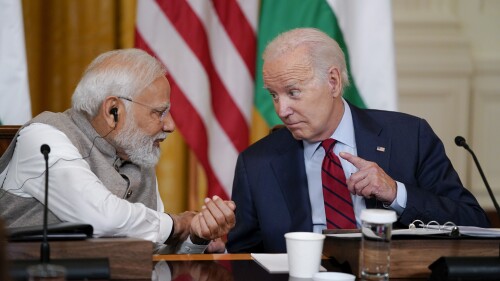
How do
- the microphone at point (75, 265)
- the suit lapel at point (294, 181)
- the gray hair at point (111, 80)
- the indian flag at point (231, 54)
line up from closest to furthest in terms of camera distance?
the microphone at point (75, 265), the gray hair at point (111, 80), the suit lapel at point (294, 181), the indian flag at point (231, 54)

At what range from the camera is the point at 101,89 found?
299 cm

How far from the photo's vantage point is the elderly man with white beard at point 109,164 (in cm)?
266

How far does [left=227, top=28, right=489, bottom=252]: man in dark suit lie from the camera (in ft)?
10.4

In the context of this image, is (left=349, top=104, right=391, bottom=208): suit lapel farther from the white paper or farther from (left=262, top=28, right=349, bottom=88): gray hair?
the white paper

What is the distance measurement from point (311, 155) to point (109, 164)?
76 cm

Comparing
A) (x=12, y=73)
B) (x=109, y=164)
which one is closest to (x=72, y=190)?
(x=109, y=164)

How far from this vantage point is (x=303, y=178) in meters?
3.21

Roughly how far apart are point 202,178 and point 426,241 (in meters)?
2.33

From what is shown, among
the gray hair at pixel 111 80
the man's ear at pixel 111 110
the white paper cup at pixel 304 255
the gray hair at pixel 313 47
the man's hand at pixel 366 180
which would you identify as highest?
the gray hair at pixel 313 47

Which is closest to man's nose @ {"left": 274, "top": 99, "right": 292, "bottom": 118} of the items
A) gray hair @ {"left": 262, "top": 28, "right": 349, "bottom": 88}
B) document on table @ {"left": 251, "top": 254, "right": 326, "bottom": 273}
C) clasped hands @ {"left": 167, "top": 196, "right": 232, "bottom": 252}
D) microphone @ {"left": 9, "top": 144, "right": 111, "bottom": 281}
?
gray hair @ {"left": 262, "top": 28, "right": 349, "bottom": 88}

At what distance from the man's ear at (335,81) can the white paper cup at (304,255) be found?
108 cm

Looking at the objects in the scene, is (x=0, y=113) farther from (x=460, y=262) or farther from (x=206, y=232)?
(x=460, y=262)

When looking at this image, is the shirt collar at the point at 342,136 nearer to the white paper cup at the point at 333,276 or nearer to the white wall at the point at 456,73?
the white paper cup at the point at 333,276

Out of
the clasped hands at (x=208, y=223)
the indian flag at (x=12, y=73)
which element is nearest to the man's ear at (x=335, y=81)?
the clasped hands at (x=208, y=223)
